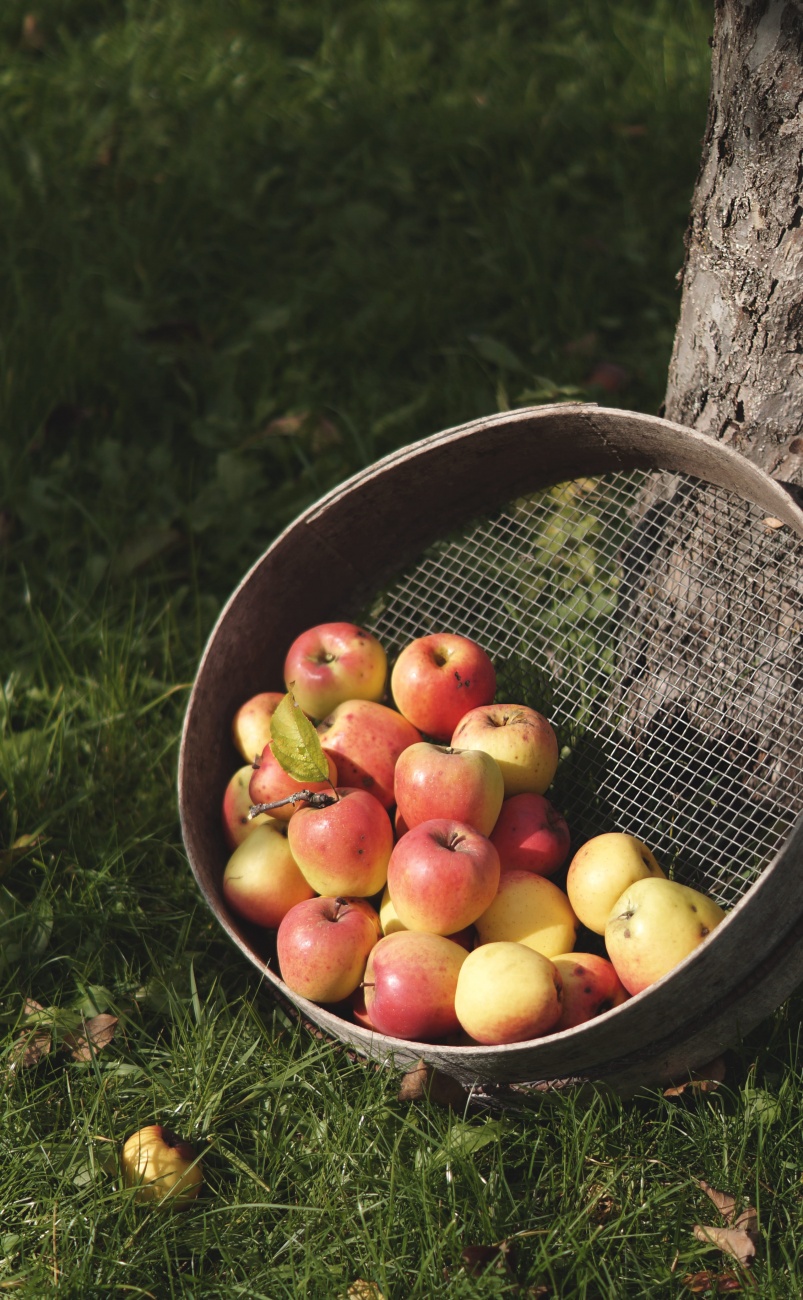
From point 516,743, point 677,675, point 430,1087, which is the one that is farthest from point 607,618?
point 430,1087

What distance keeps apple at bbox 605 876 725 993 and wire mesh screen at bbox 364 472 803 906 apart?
0.71 ft

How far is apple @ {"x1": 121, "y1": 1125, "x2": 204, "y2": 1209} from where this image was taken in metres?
1.99

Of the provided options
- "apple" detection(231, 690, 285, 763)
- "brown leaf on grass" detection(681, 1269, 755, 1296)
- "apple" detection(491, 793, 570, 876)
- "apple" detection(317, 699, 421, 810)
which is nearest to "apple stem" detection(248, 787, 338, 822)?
"apple" detection(317, 699, 421, 810)

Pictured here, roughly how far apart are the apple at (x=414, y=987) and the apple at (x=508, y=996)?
0.05 m

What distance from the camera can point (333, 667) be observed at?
255cm

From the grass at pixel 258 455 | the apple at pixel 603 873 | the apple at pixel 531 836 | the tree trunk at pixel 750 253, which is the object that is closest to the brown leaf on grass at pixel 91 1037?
the grass at pixel 258 455

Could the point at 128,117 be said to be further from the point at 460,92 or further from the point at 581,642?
the point at 581,642

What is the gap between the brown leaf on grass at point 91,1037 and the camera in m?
2.27

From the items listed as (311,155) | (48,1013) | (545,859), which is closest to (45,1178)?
(48,1013)

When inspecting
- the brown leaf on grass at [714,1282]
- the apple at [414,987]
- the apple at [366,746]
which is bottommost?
the brown leaf on grass at [714,1282]

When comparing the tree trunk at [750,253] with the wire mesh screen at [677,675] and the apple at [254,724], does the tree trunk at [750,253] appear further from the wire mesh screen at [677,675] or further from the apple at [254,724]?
the apple at [254,724]

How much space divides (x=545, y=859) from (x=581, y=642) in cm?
62

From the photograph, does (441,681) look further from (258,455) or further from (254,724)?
(258,455)

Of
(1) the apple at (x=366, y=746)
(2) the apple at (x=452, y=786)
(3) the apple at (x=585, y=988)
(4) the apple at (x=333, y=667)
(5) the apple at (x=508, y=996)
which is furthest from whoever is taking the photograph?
(4) the apple at (x=333, y=667)
